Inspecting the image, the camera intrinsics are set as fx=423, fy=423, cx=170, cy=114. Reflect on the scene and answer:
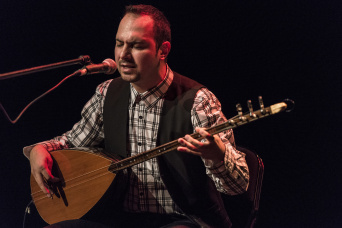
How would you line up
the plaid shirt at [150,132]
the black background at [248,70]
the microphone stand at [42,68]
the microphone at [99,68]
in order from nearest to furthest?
the microphone stand at [42,68] < the microphone at [99,68] < the plaid shirt at [150,132] < the black background at [248,70]

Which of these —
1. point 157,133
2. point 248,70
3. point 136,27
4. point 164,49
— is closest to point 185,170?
point 157,133

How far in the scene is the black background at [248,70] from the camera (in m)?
2.32

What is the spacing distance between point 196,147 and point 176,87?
47cm

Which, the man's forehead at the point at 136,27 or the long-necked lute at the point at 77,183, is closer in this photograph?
the man's forehead at the point at 136,27

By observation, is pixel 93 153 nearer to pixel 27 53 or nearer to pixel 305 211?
pixel 27 53

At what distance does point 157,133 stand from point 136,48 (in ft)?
1.29

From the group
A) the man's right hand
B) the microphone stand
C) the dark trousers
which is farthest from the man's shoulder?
the man's right hand

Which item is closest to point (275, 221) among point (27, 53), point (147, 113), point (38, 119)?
point (147, 113)

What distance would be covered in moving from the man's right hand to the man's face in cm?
62

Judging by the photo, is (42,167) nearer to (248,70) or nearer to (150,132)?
(150,132)

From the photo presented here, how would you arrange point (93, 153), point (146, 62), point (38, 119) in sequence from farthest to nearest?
point (38, 119) < point (93, 153) < point (146, 62)

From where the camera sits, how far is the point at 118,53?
1.88 metres

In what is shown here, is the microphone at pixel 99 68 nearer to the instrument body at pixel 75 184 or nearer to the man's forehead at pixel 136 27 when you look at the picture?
the man's forehead at pixel 136 27

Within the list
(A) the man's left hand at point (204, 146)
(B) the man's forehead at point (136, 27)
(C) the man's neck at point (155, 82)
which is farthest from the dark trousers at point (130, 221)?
(B) the man's forehead at point (136, 27)
